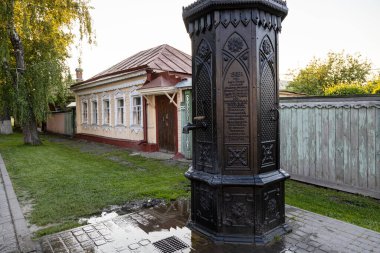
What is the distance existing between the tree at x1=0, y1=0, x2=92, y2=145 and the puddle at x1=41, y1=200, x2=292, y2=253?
12005mm

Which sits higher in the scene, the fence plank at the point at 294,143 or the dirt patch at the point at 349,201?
the fence plank at the point at 294,143

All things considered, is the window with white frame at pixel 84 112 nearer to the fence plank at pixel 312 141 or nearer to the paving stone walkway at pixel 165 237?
the paving stone walkway at pixel 165 237

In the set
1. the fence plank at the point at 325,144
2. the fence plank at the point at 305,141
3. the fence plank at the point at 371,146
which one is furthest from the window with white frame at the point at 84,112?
the fence plank at the point at 371,146

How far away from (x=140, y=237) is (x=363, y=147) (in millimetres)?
4688

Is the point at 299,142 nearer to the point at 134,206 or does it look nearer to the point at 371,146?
the point at 371,146

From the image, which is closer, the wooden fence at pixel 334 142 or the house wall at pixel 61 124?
the wooden fence at pixel 334 142

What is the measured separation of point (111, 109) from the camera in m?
16.5

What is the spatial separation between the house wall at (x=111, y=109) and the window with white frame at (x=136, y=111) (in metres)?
0.25

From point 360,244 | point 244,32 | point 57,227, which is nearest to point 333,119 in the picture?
point 360,244

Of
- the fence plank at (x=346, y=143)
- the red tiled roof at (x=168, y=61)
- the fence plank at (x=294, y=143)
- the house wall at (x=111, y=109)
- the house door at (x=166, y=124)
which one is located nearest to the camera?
the fence plank at (x=346, y=143)

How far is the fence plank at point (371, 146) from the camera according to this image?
5.57 meters

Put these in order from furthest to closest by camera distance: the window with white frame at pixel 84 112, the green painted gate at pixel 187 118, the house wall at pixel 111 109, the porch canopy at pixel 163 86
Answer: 1. the window with white frame at pixel 84 112
2. the house wall at pixel 111 109
3. the porch canopy at pixel 163 86
4. the green painted gate at pixel 187 118

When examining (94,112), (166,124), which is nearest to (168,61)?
(166,124)

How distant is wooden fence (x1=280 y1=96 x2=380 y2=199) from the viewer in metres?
5.63
